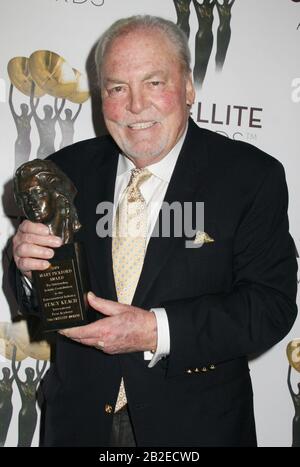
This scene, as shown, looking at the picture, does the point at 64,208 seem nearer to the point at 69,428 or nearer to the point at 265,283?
the point at 265,283

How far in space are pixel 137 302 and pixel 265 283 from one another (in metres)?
0.38

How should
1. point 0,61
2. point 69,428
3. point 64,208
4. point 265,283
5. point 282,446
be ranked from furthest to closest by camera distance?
point 282,446 → point 0,61 → point 69,428 → point 265,283 → point 64,208

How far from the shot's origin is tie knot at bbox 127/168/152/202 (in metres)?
1.99

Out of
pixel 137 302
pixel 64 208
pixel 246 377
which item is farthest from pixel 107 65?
pixel 246 377

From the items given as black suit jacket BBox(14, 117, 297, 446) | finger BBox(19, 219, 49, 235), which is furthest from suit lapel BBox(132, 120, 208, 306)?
finger BBox(19, 219, 49, 235)

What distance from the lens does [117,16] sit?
2621 millimetres

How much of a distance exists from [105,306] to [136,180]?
19.8 inches

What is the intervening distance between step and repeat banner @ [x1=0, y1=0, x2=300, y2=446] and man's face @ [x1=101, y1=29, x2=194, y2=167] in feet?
2.30

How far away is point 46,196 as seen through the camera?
5.51ft

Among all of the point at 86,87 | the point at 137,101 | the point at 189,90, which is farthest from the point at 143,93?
the point at 86,87

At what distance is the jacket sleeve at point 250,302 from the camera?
5.86 feet

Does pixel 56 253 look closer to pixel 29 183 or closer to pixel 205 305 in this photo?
pixel 29 183

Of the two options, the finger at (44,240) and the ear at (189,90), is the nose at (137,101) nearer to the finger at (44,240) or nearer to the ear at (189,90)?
the ear at (189,90)

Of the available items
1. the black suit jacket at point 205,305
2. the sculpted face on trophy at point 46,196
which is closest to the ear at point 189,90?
the black suit jacket at point 205,305
